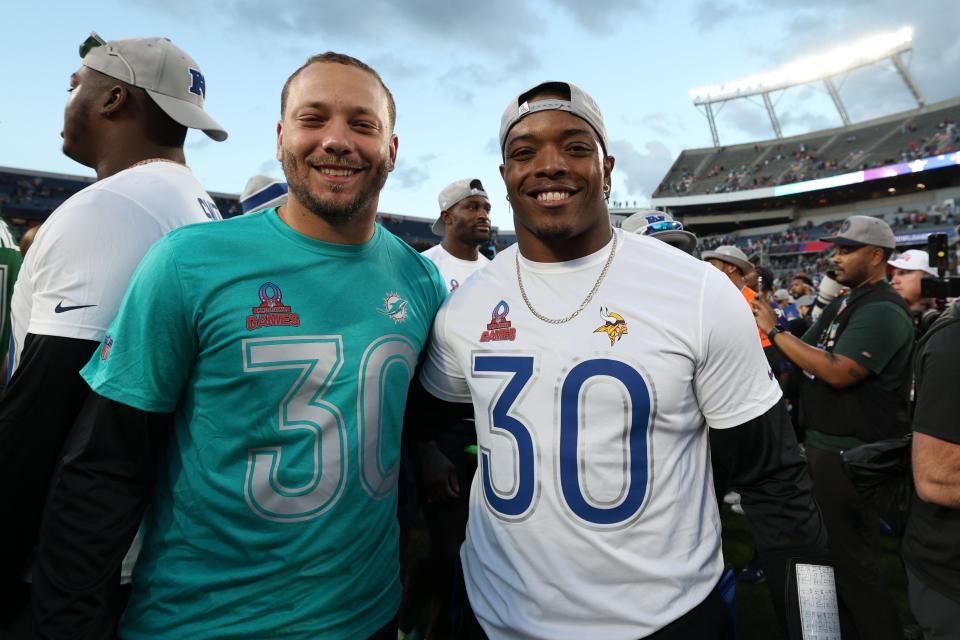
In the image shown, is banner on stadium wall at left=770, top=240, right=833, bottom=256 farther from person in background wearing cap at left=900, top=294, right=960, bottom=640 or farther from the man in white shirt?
person in background wearing cap at left=900, top=294, right=960, bottom=640

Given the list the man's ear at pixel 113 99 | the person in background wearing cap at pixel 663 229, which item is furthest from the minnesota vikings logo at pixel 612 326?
the man's ear at pixel 113 99

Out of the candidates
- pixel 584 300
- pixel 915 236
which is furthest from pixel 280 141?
pixel 915 236

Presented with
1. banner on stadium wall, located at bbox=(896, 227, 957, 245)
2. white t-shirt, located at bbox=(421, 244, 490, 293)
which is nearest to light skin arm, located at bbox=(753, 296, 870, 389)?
white t-shirt, located at bbox=(421, 244, 490, 293)

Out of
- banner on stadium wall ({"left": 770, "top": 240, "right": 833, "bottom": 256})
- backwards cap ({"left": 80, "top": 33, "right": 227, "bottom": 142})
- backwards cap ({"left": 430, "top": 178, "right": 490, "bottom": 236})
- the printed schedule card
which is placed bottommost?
the printed schedule card

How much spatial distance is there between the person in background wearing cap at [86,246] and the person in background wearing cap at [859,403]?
354cm

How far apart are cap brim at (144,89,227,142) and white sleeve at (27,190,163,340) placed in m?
0.51

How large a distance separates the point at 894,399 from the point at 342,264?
340 centimetres

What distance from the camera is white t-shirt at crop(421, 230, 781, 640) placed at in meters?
1.55

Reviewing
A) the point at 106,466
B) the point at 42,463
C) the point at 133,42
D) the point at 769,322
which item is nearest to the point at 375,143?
the point at 133,42

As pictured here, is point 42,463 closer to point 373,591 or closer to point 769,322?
point 373,591

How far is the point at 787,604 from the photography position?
1.47 meters

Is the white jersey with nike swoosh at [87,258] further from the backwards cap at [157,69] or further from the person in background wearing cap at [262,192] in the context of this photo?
the person in background wearing cap at [262,192]

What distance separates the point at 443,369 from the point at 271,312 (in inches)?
24.8

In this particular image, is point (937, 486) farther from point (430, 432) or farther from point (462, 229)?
point (462, 229)
